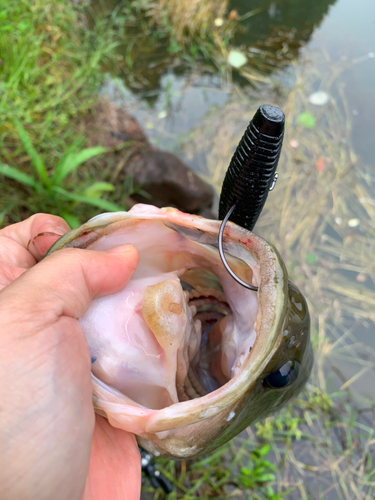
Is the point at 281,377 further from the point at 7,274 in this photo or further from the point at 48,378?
the point at 7,274

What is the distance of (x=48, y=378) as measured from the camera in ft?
2.87

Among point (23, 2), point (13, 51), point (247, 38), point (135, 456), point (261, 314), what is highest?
point (23, 2)

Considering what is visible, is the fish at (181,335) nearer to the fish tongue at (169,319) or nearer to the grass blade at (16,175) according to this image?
the fish tongue at (169,319)

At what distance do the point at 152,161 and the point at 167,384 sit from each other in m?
2.51

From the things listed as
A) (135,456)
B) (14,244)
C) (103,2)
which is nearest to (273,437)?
(135,456)

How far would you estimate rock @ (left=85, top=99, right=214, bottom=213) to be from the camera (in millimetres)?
3215

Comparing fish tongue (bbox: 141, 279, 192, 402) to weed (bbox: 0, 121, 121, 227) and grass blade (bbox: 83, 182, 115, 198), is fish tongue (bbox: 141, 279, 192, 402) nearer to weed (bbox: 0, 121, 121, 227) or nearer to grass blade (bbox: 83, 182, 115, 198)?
weed (bbox: 0, 121, 121, 227)

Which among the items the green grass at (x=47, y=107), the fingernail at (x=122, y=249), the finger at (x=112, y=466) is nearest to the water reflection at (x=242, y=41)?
the green grass at (x=47, y=107)

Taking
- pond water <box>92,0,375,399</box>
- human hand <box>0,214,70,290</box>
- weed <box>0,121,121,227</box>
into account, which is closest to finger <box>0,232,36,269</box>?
human hand <box>0,214,70,290</box>

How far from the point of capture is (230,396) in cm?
91

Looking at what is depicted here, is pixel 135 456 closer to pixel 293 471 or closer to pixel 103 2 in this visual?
pixel 293 471

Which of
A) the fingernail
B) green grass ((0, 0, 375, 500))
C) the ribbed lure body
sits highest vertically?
the ribbed lure body

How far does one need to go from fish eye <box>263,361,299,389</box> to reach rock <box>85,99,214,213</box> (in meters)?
2.33

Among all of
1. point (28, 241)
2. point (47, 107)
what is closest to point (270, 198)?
point (47, 107)
